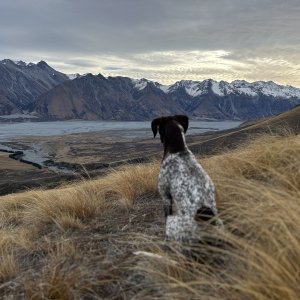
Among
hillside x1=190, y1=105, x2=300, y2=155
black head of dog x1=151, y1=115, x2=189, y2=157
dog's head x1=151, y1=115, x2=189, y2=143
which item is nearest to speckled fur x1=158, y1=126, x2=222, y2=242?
black head of dog x1=151, y1=115, x2=189, y2=157

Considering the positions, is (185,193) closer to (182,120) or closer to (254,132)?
(182,120)

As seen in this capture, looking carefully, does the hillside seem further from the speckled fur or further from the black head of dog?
the speckled fur

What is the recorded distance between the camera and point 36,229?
5859 millimetres

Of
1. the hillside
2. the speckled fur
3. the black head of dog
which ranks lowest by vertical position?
the hillside

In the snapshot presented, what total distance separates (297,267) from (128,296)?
1.25 m

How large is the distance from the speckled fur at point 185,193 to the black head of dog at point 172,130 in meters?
0.09

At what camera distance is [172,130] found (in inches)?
160

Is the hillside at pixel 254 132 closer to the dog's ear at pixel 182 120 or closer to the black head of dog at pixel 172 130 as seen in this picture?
the dog's ear at pixel 182 120

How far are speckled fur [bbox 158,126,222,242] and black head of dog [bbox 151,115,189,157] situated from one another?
0.29 ft

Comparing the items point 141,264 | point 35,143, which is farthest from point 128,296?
point 35,143

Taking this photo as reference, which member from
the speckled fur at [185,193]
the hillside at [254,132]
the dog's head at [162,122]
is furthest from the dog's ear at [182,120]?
the hillside at [254,132]

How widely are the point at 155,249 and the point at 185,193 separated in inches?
20.9

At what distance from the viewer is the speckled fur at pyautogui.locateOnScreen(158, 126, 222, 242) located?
350 cm

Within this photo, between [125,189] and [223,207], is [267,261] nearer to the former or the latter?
[223,207]
